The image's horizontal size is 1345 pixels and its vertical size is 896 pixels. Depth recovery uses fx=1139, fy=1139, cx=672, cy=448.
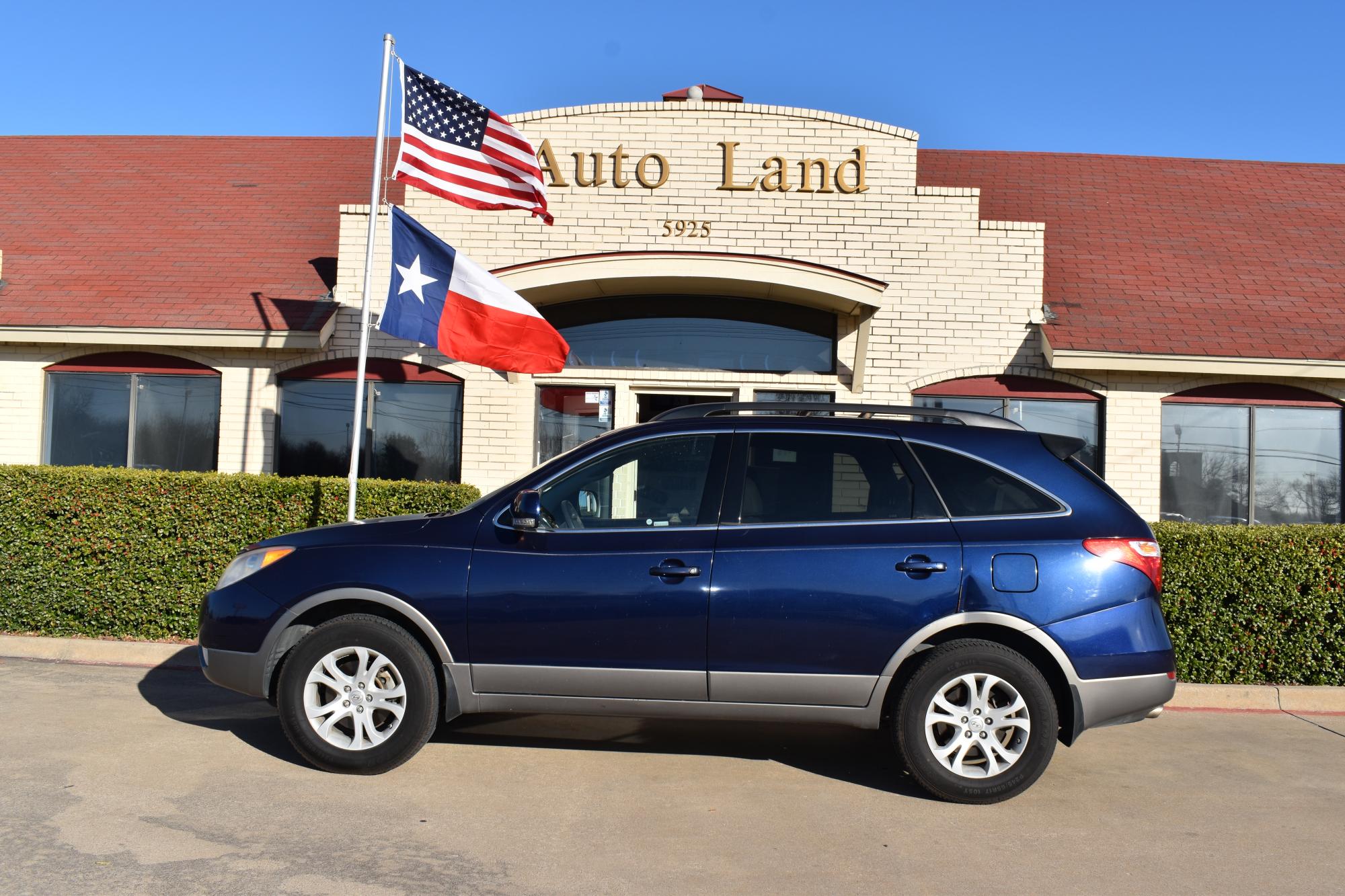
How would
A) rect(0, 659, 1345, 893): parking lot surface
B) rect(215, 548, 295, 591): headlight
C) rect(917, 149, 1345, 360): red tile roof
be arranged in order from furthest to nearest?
rect(917, 149, 1345, 360): red tile roof
rect(215, 548, 295, 591): headlight
rect(0, 659, 1345, 893): parking lot surface

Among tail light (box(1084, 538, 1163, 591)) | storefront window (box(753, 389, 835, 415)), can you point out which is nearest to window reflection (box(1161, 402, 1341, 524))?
storefront window (box(753, 389, 835, 415))

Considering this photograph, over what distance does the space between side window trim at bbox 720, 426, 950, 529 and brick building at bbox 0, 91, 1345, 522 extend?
4.85 m

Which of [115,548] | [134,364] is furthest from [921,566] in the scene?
[134,364]

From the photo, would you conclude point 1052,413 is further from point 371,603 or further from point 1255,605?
point 371,603

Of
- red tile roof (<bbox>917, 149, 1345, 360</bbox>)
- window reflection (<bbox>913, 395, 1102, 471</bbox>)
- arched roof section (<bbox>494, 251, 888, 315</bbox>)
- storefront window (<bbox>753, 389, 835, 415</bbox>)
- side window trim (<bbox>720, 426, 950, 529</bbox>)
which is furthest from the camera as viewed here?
storefront window (<bbox>753, 389, 835, 415</bbox>)

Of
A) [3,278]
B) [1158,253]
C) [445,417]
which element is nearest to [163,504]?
[445,417]

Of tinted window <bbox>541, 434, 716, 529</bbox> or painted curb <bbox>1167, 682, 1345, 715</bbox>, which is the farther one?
painted curb <bbox>1167, 682, 1345, 715</bbox>

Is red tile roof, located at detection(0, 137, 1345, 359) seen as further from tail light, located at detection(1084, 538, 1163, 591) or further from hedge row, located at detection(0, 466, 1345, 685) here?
tail light, located at detection(1084, 538, 1163, 591)

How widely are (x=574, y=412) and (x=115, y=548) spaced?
4.35 metres

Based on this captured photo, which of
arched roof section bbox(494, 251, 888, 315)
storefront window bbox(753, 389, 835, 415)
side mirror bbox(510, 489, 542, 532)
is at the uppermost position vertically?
arched roof section bbox(494, 251, 888, 315)

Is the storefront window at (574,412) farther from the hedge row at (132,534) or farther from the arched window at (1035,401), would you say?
the arched window at (1035,401)

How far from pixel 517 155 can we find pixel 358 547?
4420 millimetres

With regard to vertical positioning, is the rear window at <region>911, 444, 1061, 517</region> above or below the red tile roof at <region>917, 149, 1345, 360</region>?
below

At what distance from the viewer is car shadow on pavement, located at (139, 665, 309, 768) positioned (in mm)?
6281
